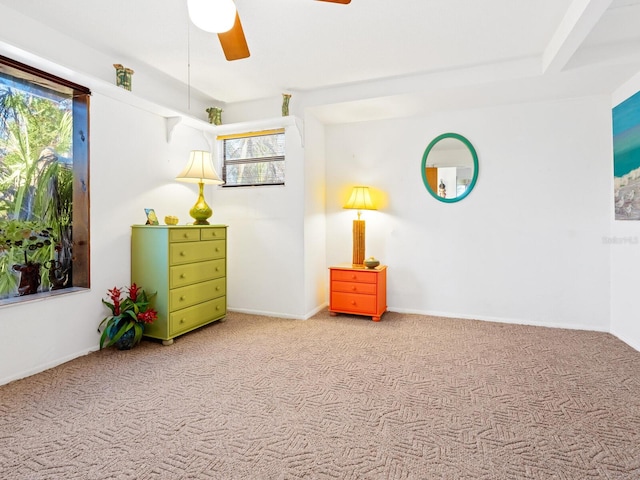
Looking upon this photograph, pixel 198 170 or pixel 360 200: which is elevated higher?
pixel 198 170

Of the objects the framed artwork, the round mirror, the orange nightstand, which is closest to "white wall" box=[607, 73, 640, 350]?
the round mirror

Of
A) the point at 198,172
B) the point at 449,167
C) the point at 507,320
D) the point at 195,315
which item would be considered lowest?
the point at 507,320

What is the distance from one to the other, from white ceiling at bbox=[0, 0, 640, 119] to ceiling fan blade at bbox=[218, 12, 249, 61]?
474 millimetres

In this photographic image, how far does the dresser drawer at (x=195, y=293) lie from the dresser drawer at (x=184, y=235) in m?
0.43

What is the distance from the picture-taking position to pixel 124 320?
109 inches

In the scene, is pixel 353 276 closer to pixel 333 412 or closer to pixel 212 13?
pixel 333 412

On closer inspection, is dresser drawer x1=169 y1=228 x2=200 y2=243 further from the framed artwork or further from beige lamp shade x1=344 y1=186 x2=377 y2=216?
beige lamp shade x1=344 y1=186 x2=377 y2=216

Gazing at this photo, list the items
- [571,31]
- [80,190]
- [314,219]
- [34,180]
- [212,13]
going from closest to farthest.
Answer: [212,13] < [571,31] < [34,180] < [80,190] < [314,219]

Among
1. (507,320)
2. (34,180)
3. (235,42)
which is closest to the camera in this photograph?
(235,42)

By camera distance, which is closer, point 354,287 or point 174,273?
point 174,273

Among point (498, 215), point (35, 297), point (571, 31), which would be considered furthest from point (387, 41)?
point (35, 297)

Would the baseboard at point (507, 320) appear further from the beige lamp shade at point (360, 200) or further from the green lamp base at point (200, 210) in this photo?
the green lamp base at point (200, 210)

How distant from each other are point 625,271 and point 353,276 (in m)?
2.38

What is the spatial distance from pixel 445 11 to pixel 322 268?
2.77 meters
